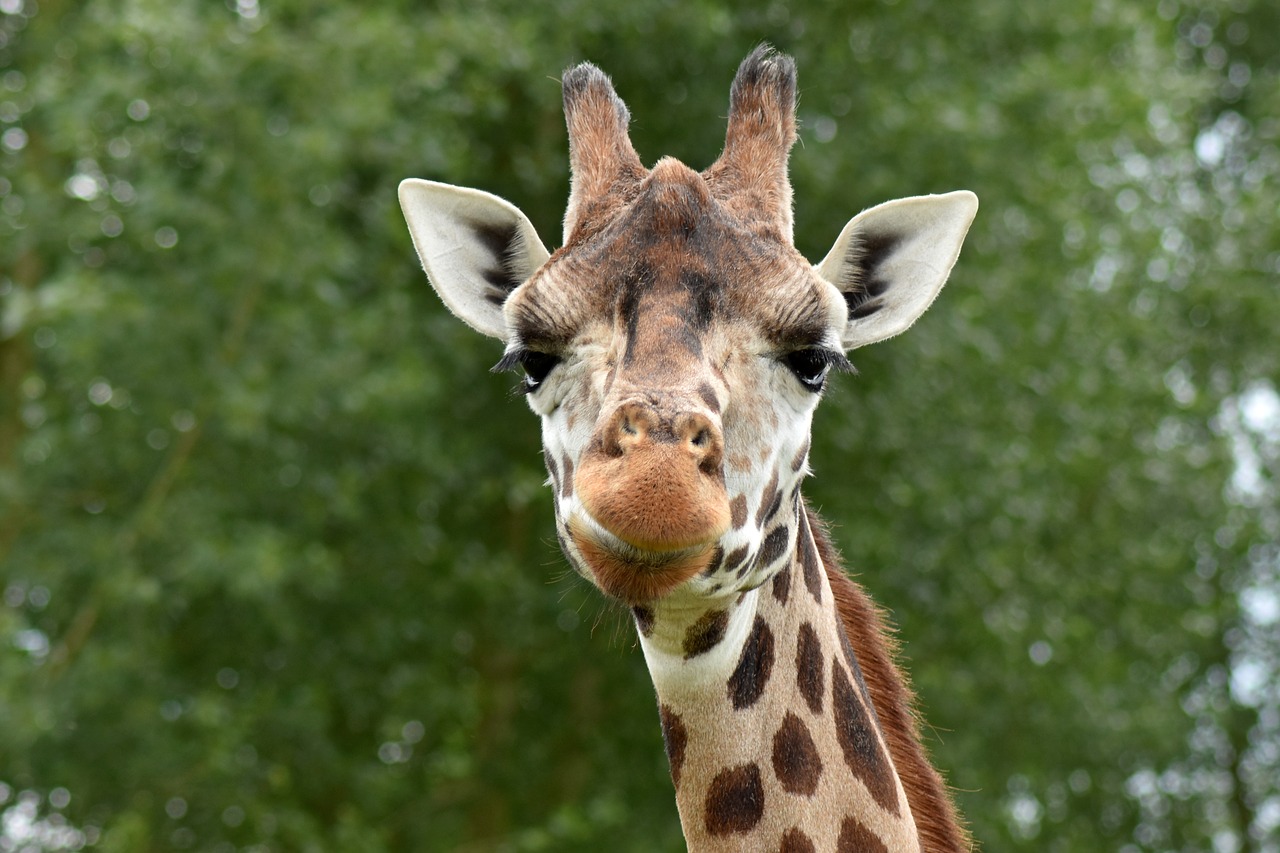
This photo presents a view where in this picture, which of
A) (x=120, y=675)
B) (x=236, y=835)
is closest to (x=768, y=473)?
(x=120, y=675)

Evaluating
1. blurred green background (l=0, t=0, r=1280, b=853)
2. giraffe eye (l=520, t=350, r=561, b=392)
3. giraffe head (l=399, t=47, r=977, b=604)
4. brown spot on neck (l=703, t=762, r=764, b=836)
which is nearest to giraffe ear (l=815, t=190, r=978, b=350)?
giraffe head (l=399, t=47, r=977, b=604)

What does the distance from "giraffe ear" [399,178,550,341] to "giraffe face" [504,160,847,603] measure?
48 cm

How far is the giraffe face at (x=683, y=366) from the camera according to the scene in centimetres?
388

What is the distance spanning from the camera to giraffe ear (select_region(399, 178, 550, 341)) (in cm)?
500

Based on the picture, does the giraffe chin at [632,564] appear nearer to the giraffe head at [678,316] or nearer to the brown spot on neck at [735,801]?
the giraffe head at [678,316]

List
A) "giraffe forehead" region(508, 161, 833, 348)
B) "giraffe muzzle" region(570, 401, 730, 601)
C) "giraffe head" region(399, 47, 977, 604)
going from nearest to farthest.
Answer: "giraffe muzzle" region(570, 401, 730, 601), "giraffe head" region(399, 47, 977, 604), "giraffe forehead" region(508, 161, 833, 348)

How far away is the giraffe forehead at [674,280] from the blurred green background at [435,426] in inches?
280

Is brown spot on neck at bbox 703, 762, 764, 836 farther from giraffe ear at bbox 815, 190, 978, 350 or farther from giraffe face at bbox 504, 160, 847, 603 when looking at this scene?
giraffe ear at bbox 815, 190, 978, 350

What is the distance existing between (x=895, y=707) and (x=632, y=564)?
5.02ft

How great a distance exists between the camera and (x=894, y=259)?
4926mm

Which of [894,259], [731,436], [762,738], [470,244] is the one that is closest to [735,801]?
[762,738]

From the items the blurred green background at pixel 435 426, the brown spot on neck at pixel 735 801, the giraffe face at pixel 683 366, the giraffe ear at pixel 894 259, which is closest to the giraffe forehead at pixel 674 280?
the giraffe face at pixel 683 366

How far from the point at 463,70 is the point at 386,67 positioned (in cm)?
135

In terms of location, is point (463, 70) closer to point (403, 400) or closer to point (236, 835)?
point (403, 400)
